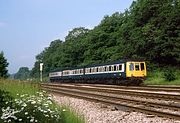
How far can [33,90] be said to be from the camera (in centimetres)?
1609

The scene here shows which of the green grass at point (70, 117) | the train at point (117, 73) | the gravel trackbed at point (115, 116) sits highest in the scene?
the train at point (117, 73)

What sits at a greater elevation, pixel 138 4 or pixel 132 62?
pixel 138 4

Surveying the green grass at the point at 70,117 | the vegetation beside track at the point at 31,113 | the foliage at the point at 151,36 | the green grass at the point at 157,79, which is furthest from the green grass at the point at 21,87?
the foliage at the point at 151,36

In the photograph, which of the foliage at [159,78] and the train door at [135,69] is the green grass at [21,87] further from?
the foliage at [159,78]

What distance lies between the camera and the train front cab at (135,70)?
3431cm

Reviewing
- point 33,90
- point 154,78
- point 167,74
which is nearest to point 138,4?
point 154,78

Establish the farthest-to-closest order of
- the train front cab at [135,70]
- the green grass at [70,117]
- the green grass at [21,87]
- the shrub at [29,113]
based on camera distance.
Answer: the train front cab at [135,70], the green grass at [21,87], the green grass at [70,117], the shrub at [29,113]

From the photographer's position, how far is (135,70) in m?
34.8

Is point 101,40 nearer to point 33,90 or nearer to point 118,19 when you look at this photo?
point 118,19

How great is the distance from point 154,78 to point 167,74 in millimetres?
4339

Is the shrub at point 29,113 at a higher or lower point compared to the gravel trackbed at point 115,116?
higher

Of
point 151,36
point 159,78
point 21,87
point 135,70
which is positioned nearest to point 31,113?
point 21,87

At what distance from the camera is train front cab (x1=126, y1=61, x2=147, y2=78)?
34312 millimetres

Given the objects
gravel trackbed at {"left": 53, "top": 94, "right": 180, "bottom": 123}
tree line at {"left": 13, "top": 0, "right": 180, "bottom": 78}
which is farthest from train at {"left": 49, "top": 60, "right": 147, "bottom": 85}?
gravel trackbed at {"left": 53, "top": 94, "right": 180, "bottom": 123}
